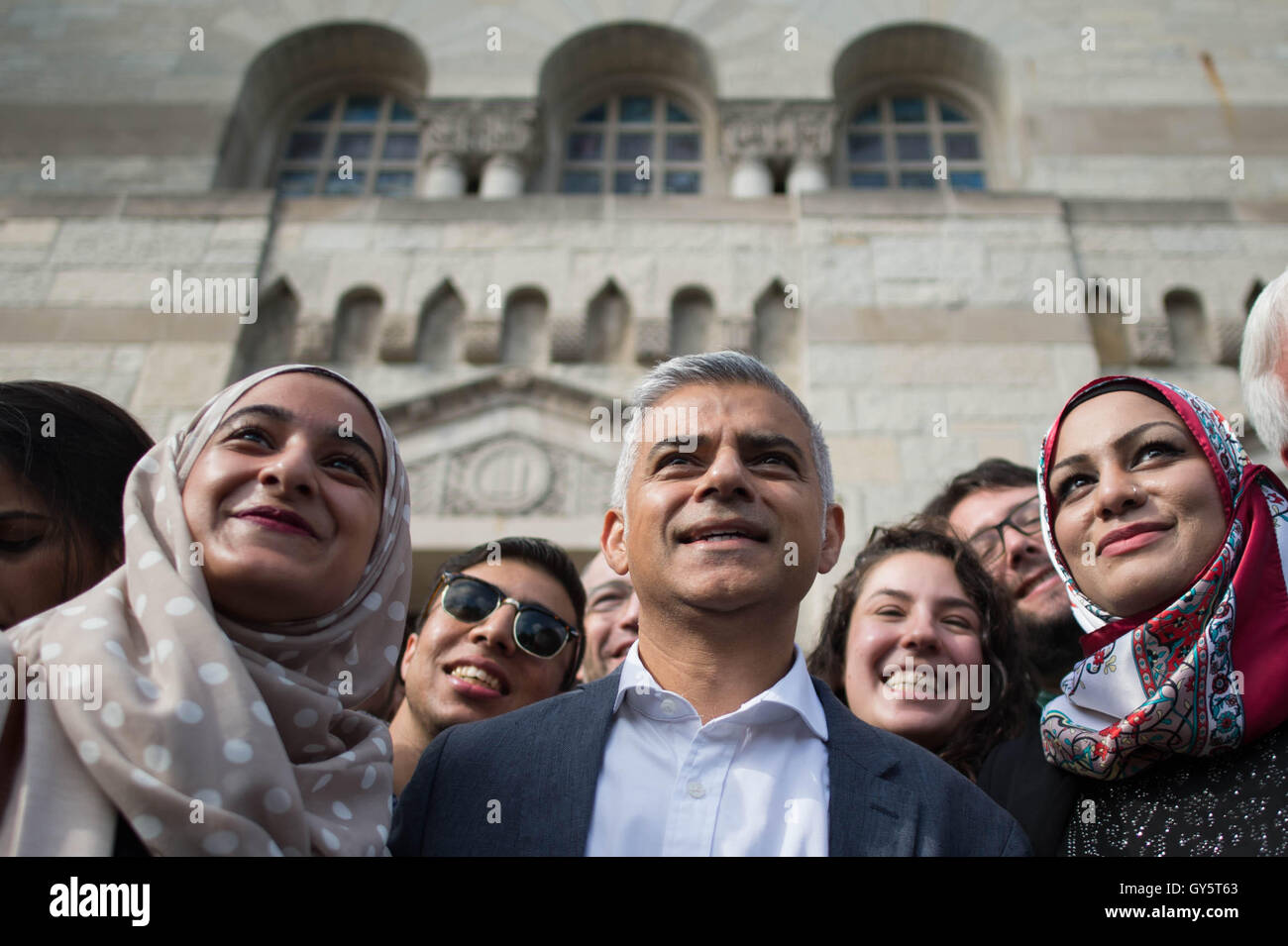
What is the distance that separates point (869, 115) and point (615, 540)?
7.42m

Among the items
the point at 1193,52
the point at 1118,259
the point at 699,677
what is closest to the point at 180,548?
the point at 699,677

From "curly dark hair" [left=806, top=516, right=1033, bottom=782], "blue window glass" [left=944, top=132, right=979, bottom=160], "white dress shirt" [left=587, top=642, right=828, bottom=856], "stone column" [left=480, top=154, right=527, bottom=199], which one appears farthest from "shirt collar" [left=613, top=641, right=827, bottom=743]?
"blue window glass" [left=944, top=132, right=979, bottom=160]

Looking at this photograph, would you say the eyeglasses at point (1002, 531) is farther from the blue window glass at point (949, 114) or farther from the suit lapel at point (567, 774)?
the blue window glass at point (949, 114)

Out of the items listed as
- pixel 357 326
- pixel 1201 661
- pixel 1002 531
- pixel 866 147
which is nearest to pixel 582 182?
pixel 866 147

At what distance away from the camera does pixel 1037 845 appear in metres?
2.10

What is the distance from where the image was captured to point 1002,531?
3.42m

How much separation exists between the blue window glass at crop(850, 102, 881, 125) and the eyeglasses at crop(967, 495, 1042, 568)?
19.7 feet

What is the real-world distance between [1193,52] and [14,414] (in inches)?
352

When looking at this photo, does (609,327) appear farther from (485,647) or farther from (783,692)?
(783,692)

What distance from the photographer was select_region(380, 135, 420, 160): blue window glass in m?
8.30

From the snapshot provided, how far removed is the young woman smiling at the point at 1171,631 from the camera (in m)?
1.93

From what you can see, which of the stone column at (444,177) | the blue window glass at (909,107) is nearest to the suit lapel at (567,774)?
the stone column at (444,177)

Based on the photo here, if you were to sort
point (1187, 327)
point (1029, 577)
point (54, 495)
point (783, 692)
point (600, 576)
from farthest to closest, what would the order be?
1. point (1187, 327)
2. point (600, 576)
3. point (1029, 577)
4. point (54, 495)
5. point (783, 692)
